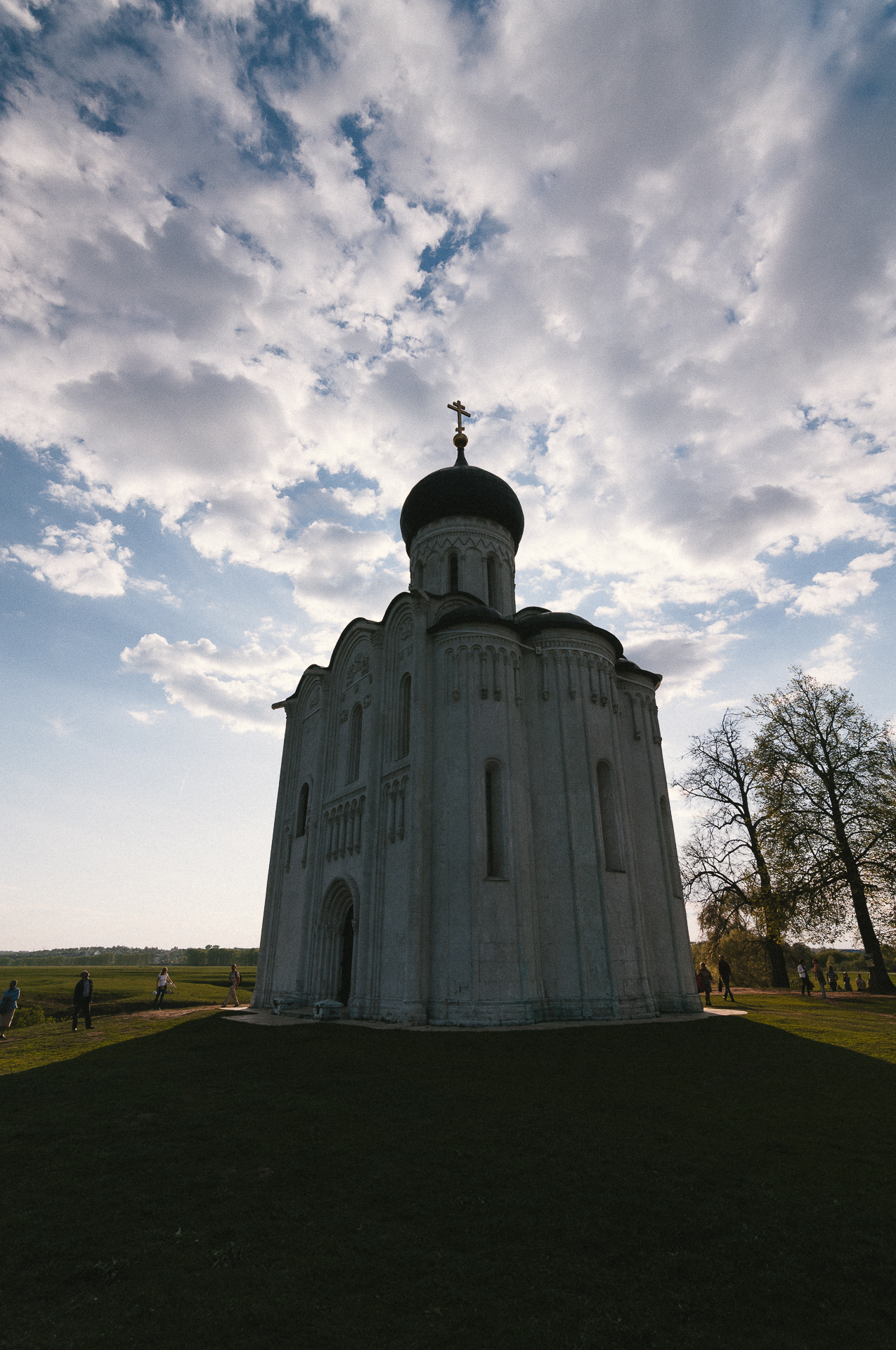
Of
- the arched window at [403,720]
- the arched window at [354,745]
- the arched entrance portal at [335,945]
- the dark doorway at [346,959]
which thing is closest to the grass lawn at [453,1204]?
the arched window at [403,720]

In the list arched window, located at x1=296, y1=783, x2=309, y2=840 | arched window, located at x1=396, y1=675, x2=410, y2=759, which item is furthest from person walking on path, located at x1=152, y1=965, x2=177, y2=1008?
arched window, located at x1=396, y1=675, x2=410, y2=759

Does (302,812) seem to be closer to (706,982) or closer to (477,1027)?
(477,1027)

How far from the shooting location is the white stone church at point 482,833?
15.2 meters

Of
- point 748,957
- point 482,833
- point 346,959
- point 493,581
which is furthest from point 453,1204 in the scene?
point 748,957

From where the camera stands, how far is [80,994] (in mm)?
16469

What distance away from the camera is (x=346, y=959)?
63.3ft

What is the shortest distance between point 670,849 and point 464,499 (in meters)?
12.7

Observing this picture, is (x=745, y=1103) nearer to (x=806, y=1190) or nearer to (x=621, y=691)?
(x=806, y=1190)

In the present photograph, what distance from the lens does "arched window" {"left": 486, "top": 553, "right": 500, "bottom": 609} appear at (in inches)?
875

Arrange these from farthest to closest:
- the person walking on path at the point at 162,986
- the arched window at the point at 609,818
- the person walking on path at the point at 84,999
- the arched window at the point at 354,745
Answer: the person walking on path at the point at 162,986 < the arched window at the point at 354,745 < the arched window at the point at 609,818 < the person walking on path at the point at 84,999

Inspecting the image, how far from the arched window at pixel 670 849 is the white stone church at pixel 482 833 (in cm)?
6

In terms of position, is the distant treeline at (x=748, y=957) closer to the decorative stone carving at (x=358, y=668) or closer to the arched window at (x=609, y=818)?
the arched window at (x=609, y=818)

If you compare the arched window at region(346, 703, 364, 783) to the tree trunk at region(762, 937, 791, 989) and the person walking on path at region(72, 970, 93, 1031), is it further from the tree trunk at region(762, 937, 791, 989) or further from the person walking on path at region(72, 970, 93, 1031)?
the tree trunk at region(762, 937, 791, 989)

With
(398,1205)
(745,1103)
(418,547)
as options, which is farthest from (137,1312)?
(418,547)
